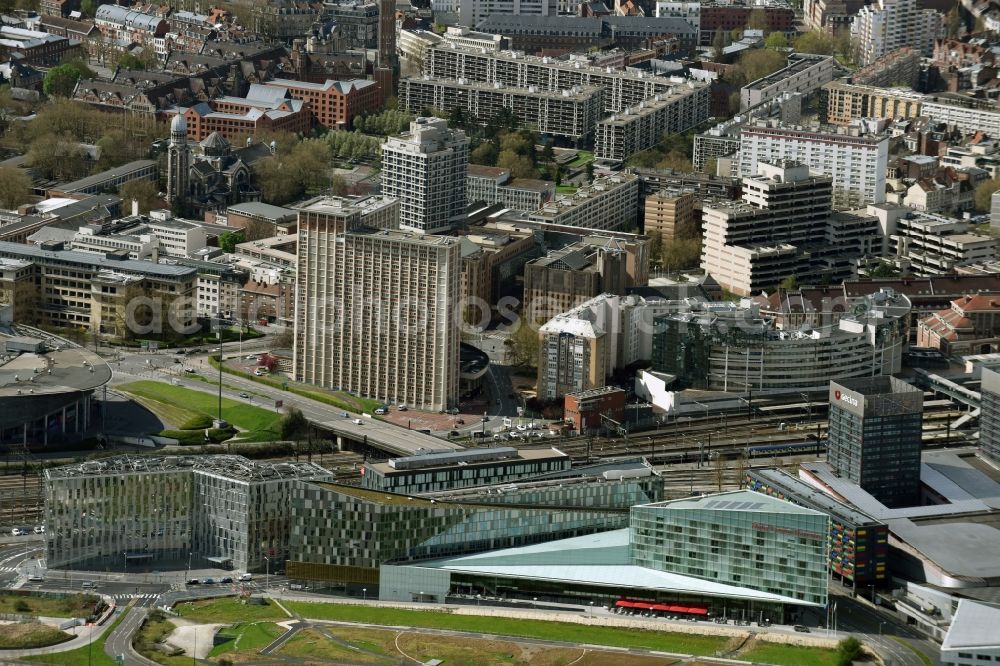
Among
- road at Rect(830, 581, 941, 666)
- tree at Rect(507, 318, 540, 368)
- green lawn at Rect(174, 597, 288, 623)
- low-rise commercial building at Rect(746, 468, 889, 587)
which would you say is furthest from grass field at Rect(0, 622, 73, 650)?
tree at Rect(507, 318, 540, 368)

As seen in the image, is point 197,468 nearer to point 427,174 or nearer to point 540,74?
point 427,174

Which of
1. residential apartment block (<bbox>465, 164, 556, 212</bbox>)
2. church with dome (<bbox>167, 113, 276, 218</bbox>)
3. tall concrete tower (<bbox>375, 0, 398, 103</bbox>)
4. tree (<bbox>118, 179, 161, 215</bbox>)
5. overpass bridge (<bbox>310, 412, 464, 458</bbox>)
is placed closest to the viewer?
overpass bridge (<bbox>310, 412, 464, 458</bbox>)

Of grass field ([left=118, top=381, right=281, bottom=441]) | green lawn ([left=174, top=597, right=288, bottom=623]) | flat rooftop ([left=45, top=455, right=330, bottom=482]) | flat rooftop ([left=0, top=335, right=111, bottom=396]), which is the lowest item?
green lawn ([left=174, top=597, right=288, bottom=623])

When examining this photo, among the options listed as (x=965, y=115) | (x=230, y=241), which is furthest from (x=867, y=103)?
(x=230, y=241)

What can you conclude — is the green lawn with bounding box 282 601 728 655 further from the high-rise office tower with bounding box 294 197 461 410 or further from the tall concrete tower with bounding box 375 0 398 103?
the tall concrete tower with bounding box 375 0 398 103

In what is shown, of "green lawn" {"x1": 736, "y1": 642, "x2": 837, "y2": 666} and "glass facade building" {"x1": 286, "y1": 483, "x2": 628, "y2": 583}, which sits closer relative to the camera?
"green lawn" {"x1": 736, "y1": 642, "x2": 837, "y2": 666}

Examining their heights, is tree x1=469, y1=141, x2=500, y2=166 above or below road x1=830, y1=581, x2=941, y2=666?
above

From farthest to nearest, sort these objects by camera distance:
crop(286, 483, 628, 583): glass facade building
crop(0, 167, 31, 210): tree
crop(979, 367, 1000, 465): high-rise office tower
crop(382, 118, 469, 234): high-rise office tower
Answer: crop(0, 167, 31, 210): tree < crop(382, 118, 469, 234): high-rise office tower < crop(979, 367, 1000, 465): high-rise office tower < crop(286, 483, 628, 583): glass facade building

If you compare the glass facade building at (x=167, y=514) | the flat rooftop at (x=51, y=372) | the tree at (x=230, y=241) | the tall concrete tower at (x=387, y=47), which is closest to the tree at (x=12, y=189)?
the tree at (x=230, y=241)
